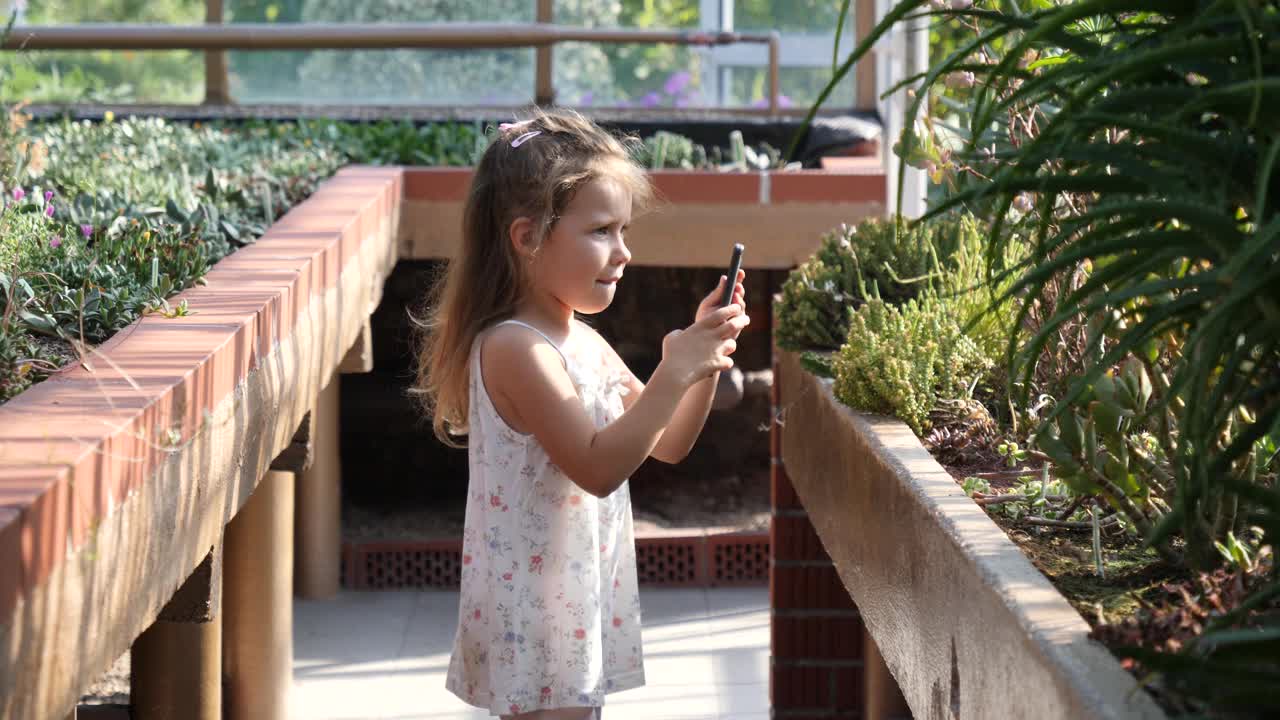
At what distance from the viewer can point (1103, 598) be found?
186 cm

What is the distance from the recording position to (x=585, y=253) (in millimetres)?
2305

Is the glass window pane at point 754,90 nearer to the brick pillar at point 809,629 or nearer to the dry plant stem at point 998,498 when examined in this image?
the brick pillar at point 809,629

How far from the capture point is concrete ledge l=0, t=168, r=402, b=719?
5.22ft

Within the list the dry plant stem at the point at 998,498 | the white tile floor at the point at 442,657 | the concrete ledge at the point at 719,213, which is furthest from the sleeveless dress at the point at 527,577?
the concrete ledge at the point at 719,213

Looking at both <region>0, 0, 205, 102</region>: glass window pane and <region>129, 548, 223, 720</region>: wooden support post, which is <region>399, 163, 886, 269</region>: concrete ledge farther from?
<region>129, 548, 223, 720</region>: wooden support post

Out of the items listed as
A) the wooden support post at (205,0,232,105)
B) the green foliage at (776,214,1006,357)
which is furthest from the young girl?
the wooden support post at (205,0,232,105)

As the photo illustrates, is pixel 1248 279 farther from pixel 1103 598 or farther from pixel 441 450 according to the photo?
pixel 441 450

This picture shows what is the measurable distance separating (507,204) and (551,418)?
379 millimetres

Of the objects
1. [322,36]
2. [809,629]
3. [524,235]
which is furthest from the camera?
[322,36]

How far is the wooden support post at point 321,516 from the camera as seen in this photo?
5.76 meters

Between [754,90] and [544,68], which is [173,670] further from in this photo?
[754,90]

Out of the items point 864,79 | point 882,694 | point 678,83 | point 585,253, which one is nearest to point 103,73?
point 678,83

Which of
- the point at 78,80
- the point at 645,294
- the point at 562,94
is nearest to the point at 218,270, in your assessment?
the point at 645,294

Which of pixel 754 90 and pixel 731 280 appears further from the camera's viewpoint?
pixel 754 90
